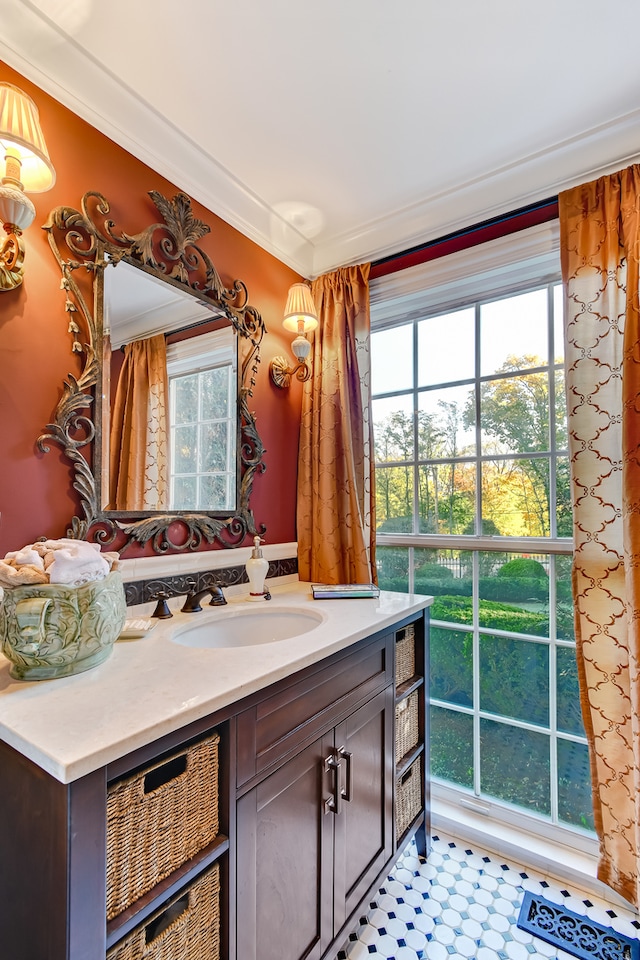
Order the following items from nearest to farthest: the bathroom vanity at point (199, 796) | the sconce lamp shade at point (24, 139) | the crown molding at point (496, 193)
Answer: the bathroom vanity at point (199, 796)
the sconce lamp shade at point (24, 139)
the crown molding at point (496, 193)

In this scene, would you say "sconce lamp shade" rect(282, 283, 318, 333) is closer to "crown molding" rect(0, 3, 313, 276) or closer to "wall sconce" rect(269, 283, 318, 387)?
"wall sconce" rect(269, 283, 318, 387)

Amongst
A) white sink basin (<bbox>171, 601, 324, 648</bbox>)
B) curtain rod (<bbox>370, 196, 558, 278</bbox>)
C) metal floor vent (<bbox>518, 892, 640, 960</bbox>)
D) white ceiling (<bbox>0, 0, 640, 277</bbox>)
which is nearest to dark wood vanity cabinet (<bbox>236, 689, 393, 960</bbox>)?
white sink basin (<bbox>171, 601, 324, 648</bbox>)

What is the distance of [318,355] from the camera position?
82.7 inches

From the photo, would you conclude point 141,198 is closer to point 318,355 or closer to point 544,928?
point 318,355

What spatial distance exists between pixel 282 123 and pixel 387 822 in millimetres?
2297

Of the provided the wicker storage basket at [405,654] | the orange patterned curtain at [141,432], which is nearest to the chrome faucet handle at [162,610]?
the orange patterned curtain at [141,432]

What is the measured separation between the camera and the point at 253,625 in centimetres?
153

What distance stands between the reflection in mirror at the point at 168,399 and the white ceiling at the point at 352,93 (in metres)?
0.47

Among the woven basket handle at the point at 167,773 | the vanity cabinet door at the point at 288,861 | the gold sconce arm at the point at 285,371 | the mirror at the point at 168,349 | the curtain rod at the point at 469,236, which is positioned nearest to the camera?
the woven basket handle at the point at 167,773

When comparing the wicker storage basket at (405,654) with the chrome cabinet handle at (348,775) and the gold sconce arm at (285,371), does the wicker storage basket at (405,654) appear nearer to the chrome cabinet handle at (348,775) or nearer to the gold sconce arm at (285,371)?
the chrome cabinet handle at (348,775)

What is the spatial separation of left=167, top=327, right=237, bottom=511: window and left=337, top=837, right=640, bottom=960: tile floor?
1464mm

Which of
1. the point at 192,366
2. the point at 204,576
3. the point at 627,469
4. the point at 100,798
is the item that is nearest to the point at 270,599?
the point at 204,576

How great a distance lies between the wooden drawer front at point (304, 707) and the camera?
93cm

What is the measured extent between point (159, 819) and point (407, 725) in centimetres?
107
